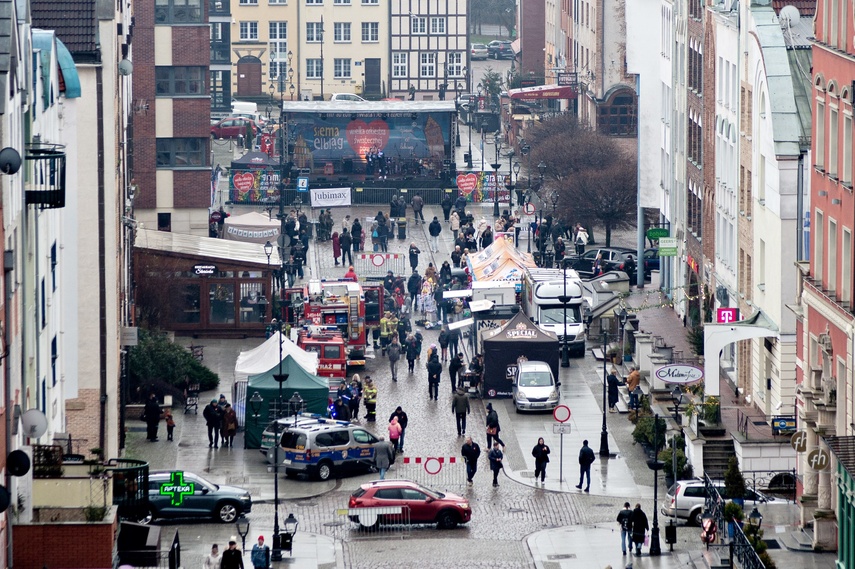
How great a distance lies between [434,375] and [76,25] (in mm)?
16146

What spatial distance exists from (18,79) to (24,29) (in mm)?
1181

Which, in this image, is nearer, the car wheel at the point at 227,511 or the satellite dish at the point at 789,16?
the car wheel at the point at 227,511

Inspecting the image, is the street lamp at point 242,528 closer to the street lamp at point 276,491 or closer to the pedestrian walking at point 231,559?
the street lamp at point 276,491

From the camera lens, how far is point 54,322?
38.8 metres

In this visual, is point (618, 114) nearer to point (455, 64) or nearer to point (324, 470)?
point (455, 64)

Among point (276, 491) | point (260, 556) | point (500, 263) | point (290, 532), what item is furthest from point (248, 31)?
point (260, 556)

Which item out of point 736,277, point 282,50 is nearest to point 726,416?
point 736,277

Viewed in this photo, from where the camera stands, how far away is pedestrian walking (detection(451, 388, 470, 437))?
51.9 metres

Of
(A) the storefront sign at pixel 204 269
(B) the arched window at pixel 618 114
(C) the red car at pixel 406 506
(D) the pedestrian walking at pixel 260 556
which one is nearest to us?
(D) the pedestrian walking at pixel 260 556

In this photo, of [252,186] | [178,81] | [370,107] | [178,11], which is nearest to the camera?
[178,11]

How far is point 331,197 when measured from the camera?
82.8 meters

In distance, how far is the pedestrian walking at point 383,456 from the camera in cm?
4753

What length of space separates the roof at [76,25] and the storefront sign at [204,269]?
19.6m

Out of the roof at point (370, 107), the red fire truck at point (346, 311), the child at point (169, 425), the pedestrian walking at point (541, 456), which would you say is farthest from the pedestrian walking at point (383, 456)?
the roof at point (370, 107)
